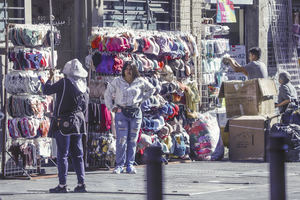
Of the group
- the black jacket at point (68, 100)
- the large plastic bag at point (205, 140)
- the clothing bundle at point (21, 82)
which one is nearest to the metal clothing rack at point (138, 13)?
the large plastic bag at point (205, 140)

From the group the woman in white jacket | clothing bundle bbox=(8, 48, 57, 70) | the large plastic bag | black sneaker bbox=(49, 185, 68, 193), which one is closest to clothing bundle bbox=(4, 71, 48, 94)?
clothing bundle bbox=(8, 48, 57, 70)

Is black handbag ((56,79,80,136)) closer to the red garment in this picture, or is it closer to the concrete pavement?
the concrete pavement

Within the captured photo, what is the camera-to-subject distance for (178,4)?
17969mm

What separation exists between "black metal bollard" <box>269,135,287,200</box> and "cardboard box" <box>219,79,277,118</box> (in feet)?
33.1

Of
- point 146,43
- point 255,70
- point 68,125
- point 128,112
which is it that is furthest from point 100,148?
point 255,70

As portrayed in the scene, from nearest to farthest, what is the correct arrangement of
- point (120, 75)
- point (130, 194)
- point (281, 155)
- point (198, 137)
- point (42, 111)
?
1. point (281, 155)
2. point (130, 194)
3. point (42, 111)
4. point (120, 75)
5. point (198, 137)

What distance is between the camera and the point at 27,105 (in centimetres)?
1327

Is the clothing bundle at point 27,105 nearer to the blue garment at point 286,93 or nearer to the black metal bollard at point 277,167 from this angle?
the blue garment at point 286,93

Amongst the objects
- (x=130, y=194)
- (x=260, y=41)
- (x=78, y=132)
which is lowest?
(x=130, y=194)

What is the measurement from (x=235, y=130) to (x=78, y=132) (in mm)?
5367

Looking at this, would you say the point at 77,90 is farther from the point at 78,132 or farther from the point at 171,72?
the point at 171,72

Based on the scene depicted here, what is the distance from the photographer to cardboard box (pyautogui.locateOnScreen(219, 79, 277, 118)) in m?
16.3

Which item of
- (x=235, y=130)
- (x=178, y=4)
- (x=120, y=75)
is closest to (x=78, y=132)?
(x=120, y=75)

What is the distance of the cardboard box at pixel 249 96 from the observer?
53.5ft
